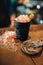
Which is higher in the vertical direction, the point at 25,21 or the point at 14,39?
the point at 25,21

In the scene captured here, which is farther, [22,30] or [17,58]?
[22,30]

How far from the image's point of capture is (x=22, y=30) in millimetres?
1211

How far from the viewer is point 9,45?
1.17 m

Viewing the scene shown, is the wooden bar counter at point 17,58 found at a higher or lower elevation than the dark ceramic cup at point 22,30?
lower

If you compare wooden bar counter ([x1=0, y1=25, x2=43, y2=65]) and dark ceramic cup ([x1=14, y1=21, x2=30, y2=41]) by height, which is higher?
dark ceramic cup ([x1=14, y1=21, x2=30, y2=41])

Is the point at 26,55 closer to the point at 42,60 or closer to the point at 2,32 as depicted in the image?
the point at 42,60

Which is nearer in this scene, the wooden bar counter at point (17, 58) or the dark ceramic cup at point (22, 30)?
the wooden bar counter at point (17, 58)

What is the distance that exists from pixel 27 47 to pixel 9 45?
Result: 14 centimetres

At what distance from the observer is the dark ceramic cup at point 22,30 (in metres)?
1.19

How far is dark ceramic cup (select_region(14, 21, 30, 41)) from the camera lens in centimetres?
119

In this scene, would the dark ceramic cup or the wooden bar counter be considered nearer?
the wooden bar counter

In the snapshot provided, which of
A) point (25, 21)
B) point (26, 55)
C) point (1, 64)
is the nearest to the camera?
point (1, 64)

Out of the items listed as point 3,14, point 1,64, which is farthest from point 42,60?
point 3,14

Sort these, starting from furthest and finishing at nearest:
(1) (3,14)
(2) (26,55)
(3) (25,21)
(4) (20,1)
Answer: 1. (4) (20,1)
2. (1) (3,14)
3. (3) (25,21)
4. (2) (26,55)
